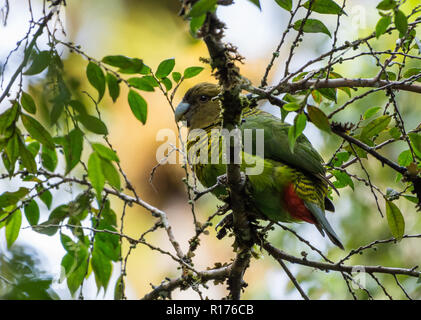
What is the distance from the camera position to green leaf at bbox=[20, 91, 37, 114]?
1.66 m

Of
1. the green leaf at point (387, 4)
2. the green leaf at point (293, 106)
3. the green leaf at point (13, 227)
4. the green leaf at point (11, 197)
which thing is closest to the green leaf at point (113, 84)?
the green leaf at point (293, 106)

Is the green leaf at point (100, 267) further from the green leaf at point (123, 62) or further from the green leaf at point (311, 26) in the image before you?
the green leaf at point (311, 26)

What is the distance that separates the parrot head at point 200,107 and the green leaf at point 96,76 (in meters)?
1.55

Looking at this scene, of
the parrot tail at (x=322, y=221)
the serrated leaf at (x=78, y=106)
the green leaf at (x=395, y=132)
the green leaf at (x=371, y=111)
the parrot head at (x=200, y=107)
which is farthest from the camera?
the parrot head at (x=200, y=107)

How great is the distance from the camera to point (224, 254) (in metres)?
5.47

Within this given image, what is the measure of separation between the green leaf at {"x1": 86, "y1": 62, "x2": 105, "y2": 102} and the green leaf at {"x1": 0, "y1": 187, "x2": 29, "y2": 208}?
70 centimetres

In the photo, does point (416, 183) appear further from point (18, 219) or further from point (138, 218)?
point (138, 218)

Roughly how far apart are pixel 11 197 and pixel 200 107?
5.14 feet

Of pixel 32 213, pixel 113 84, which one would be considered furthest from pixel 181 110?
pixel 113 84

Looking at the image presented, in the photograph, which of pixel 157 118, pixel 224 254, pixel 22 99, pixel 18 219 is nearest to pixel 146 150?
pixel 157 118

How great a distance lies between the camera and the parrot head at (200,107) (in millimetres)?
3135

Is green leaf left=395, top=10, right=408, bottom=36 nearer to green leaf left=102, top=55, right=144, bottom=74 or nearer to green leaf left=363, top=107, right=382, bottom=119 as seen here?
green leaf left=363, top=107, right=382, bottom=119

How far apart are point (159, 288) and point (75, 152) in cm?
117

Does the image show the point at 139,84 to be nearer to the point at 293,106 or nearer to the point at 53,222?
the point at 293,106
